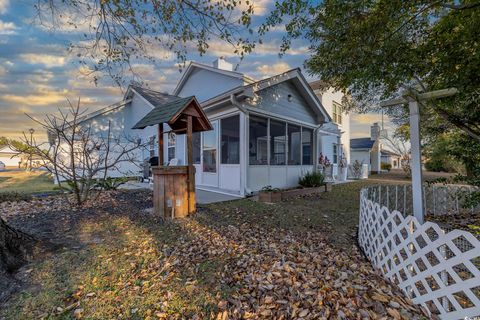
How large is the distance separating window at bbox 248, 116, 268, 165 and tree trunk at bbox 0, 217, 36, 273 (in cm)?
→ 602

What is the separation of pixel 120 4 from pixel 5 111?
20.7 feet

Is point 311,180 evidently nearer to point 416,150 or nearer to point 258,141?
point 258,141

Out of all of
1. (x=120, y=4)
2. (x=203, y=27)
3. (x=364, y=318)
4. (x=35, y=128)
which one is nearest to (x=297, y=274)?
(x=364, y=318)

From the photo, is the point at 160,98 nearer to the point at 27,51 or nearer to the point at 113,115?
the point at 113,115

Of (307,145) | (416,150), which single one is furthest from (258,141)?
(416,150)

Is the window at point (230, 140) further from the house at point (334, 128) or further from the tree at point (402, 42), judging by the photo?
the house at point (334, 128)

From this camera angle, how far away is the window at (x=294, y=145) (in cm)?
995

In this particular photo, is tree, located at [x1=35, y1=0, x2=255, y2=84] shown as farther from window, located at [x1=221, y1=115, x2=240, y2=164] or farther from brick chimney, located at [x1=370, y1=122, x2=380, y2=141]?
brick chimney, located at [x1=370, y1=122, x2=380, y2=141]

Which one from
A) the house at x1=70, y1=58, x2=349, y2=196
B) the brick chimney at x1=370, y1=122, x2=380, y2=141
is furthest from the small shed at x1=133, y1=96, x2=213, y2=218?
the brick chimney at x1=370, y1=122, x2=380, y2=141

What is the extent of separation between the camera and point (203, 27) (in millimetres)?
4391

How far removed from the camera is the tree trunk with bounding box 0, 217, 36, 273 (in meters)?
2.90

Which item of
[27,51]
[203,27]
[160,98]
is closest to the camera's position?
[203,27]

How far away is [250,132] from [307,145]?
3.96m

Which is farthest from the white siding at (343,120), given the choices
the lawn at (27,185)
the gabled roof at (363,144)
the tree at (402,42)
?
the lawn at (27,185)
